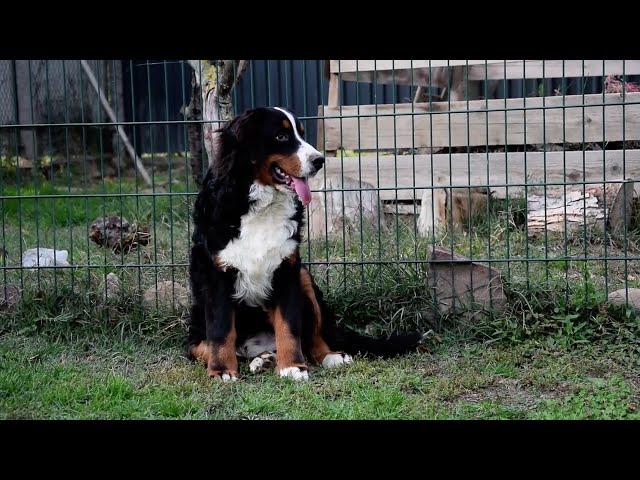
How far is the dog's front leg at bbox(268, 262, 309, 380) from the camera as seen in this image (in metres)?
4.53

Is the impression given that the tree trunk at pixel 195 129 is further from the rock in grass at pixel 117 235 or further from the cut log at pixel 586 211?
the cut log at pixel 586 211

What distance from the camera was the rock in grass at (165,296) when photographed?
217 inches

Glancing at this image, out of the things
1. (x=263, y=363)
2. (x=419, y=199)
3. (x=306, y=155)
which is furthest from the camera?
(x=419, y=199)

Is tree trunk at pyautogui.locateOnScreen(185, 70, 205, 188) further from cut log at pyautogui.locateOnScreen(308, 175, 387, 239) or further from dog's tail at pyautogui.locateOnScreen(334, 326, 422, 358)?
dog's tail at pyautogui.locateOnScreen(334, 326, 422, 358)

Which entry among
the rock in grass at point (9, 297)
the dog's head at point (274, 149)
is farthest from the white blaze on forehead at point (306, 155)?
the rock in grass at point (9, 297)

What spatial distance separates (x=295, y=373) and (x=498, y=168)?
137 inches

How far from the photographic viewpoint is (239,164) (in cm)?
461

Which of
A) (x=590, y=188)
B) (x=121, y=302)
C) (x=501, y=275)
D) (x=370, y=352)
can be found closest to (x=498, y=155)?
(x=590, y=188)

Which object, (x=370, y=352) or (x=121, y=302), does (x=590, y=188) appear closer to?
(x=370, y=352)

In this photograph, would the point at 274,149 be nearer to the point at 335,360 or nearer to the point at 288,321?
the point at 288,321

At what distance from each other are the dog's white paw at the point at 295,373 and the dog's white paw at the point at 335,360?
273 millimetres

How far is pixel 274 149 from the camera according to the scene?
4.52 meters

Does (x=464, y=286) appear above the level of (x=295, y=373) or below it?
above

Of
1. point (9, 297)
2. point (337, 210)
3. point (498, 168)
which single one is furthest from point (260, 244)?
point (498, 168)
